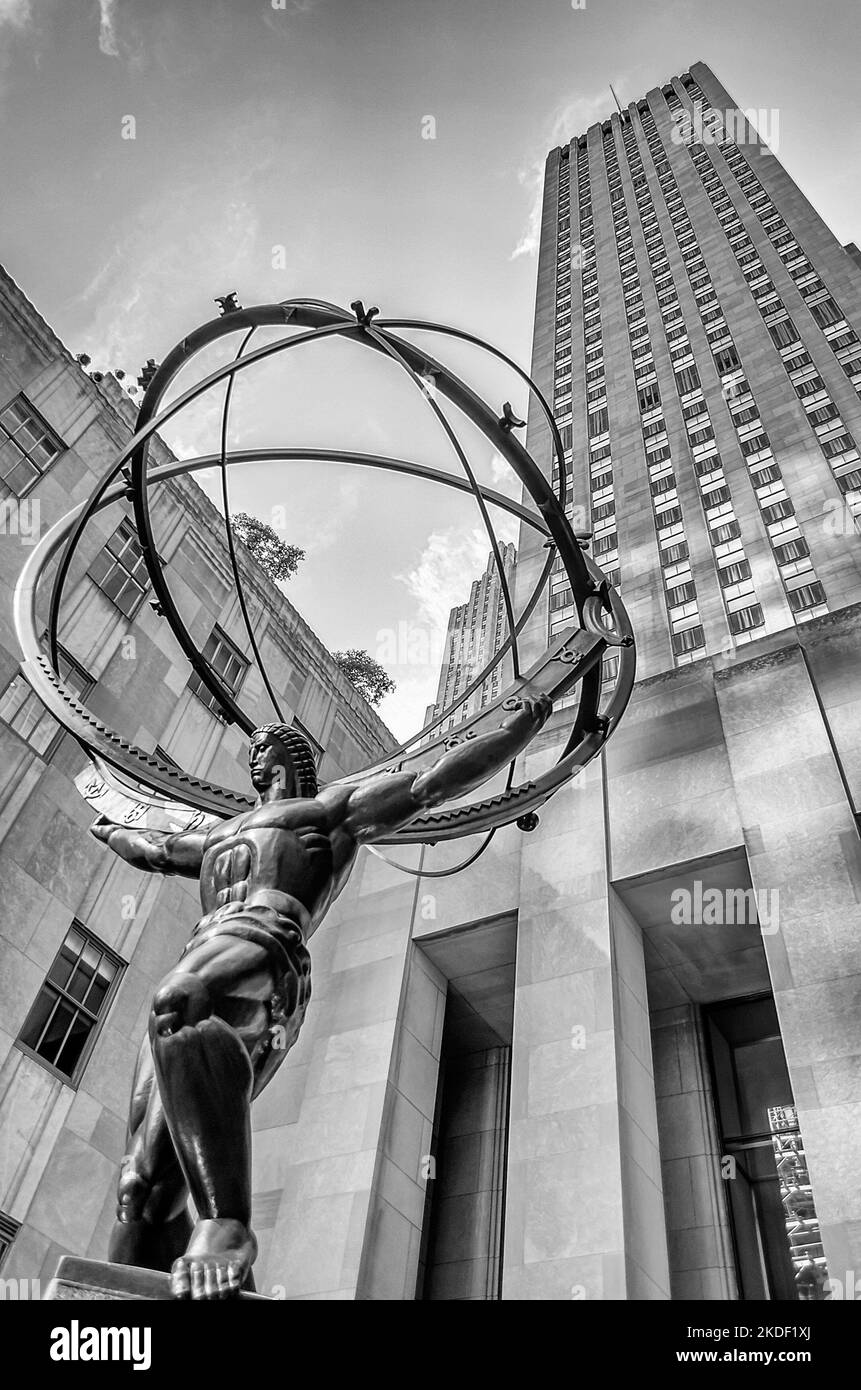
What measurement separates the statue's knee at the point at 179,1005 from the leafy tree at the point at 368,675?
2594 cm

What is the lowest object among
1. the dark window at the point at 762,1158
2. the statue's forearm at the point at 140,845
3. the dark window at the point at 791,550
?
the statue's forearm at the point at 140,845

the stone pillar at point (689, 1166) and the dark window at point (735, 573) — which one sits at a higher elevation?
the dark window at point (735, 573)

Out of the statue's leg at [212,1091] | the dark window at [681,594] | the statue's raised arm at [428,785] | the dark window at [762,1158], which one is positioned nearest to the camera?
the statue's leg at [212,1091]

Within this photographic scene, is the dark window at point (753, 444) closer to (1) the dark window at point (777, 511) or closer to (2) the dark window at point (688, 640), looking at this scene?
(1) the dark window at point (777, 511)

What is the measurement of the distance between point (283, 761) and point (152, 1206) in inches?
103

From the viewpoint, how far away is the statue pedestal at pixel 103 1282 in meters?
3.36

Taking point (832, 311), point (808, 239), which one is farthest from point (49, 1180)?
point (808, 239)

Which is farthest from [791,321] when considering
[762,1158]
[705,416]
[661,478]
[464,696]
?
[464,696]

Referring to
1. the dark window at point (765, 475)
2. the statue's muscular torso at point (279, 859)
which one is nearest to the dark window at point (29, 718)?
the statue's muscular torso at point (279, 859)

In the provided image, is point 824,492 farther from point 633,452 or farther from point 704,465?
point 633,452

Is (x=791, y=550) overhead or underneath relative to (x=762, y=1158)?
overhead

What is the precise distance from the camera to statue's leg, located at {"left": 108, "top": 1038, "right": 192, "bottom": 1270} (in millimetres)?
4035

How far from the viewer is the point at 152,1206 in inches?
160

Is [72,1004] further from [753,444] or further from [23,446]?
[753,444]
